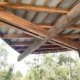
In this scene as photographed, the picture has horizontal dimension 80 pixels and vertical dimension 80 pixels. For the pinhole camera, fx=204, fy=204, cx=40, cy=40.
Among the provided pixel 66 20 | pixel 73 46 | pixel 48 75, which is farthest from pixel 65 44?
pixel 48 75

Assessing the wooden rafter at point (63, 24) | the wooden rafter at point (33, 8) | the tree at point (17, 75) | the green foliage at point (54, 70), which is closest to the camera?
the wooden rafter at point (63, 24)

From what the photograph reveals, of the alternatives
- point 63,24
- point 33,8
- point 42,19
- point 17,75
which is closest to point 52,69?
point 17,75

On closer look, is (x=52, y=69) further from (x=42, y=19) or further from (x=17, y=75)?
(x=42, y=19)

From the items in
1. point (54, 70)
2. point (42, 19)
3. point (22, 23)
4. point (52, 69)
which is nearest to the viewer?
point (22, 23)

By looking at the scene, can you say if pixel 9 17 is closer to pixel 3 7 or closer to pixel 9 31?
pixel 3 7

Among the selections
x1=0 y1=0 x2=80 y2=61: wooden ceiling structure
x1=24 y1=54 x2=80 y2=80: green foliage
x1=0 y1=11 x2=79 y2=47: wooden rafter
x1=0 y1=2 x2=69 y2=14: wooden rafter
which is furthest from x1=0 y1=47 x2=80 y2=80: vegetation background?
x1=0 y1=2 x2=69 y2=14: wooden rafter

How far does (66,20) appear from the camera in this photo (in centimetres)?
352

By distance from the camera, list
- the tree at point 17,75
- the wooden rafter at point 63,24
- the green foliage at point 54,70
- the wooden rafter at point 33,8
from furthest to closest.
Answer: the tree at point 17,75 → the green foliage at point 54,70 → the wooden rafter at point 33,8 → the wooden rafter at point 63,24

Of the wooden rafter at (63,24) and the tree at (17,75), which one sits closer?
the wooden rafter at (63,24)

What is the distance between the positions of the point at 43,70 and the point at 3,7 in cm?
494

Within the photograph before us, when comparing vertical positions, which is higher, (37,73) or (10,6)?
(10,6)

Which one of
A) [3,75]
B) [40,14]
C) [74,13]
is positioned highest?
[40,14]

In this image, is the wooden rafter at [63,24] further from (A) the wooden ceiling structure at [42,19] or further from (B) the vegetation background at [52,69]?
(B) the vegetation background at [52,69]

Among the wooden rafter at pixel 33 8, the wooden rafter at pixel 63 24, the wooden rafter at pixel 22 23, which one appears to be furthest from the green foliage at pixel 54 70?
the wooden rafter at pixel 33 8
